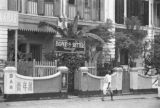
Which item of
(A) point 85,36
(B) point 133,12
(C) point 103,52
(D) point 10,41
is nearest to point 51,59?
(A) point 85,36

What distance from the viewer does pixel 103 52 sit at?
85.6ft

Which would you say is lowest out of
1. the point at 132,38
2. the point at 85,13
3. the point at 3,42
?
the point at 3,42

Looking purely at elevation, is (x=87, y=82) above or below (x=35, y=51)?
below

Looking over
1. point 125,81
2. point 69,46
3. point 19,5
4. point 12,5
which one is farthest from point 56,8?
point 125,81

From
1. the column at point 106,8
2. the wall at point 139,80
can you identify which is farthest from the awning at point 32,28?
the wall at point 139,80

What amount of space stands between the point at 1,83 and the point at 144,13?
59.0 ft

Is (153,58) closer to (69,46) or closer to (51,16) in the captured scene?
(69,46)

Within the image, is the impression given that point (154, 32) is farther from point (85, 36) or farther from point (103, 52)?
point (85, 36)

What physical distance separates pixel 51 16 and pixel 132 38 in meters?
6.57

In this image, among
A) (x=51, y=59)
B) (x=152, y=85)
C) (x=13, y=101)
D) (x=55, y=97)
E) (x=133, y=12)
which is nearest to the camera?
(x=13, y=101)

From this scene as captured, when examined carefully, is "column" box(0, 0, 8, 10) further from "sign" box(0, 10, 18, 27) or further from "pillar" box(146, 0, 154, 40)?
"pillar" box(146, 0, 154, 40)

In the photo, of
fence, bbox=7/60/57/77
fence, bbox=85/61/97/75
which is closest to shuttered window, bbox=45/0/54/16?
fence, bbox=85/61/97/75

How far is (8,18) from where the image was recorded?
17266mm

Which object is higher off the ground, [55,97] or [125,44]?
[125,44]
